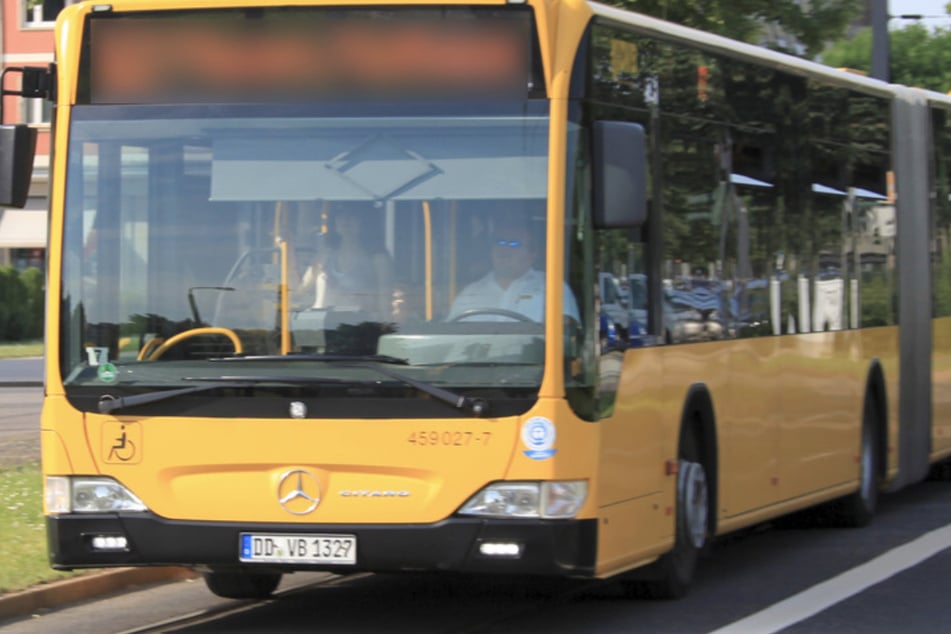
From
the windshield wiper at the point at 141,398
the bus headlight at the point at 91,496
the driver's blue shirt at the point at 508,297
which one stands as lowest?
the bus headlight at the point at 91,496

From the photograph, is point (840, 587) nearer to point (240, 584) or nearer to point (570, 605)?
point (570, 605)

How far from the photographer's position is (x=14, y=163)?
28.8ft

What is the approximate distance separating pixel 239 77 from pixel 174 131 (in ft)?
1.22

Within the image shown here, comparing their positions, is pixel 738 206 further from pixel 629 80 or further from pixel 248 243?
pixel 248 243

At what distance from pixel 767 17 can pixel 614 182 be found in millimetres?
12182

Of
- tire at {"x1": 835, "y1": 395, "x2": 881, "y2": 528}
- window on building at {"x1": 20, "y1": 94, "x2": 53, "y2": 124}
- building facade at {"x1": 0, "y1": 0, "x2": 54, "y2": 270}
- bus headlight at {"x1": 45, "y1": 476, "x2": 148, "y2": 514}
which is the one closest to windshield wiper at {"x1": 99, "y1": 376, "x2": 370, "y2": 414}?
bus headlight at {"x1": 45, "y1": 476, "x2": 148, "y2": 514}

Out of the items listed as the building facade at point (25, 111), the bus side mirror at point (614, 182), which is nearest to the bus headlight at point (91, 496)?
the bus side mirror at point (614, 182)

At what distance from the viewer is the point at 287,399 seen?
855 cm

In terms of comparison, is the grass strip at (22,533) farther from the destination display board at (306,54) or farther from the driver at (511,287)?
the driver at (511,287)

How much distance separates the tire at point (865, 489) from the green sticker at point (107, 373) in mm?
6701

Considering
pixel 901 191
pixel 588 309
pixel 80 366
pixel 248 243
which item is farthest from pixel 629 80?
pixel 901 191

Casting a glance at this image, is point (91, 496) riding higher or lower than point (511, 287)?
lower

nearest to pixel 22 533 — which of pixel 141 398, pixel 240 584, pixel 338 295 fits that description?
pixel 240 584

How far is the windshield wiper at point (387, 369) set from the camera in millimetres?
8383
